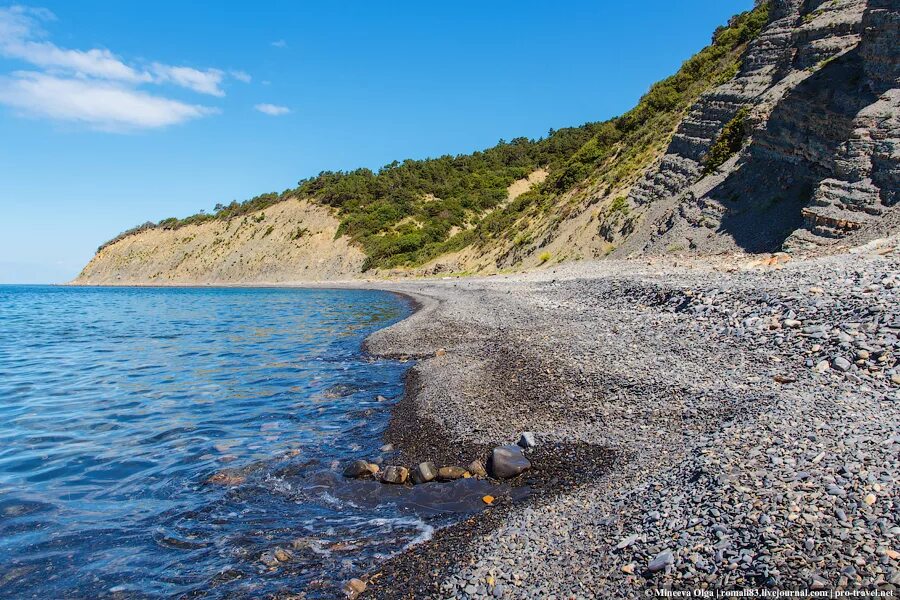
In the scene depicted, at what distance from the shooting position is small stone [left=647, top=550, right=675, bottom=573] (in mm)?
4129

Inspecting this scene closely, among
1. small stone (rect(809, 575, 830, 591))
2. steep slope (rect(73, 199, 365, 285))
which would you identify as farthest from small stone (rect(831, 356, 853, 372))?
steep slope (rect(73, 199, 365, 285))

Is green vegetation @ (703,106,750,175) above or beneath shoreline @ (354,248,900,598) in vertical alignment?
above

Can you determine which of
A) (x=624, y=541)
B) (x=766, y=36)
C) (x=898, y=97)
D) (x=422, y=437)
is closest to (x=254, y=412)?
(x=422, y=437)

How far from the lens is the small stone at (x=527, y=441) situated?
739 cm

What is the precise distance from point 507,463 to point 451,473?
0.76m

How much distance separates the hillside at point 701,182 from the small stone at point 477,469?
15.1 metres

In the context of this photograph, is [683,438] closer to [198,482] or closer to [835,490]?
[835,490]

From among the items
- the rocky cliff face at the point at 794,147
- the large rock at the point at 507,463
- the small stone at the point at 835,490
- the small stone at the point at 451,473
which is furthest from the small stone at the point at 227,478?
the rocky cliff face at the point at 794,147

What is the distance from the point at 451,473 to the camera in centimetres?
696

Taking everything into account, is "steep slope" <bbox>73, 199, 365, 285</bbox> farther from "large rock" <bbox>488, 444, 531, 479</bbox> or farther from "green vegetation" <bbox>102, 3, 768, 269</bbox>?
"large rock" <bbox>488, 444, 531, 479</bbox>

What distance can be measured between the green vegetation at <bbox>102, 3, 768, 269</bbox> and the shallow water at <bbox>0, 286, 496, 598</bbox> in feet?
87.8

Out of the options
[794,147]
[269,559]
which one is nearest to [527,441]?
[269,559]

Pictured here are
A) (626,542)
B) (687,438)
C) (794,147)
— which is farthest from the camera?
(794,147)

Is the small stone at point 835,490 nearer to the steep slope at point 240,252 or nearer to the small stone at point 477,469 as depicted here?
the small stone at point 477,469
